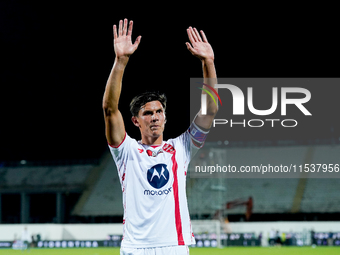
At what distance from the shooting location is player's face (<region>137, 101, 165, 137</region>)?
163 inches

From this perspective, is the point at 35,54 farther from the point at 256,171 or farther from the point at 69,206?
the point at 256,171

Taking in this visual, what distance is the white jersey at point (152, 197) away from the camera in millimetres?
4027

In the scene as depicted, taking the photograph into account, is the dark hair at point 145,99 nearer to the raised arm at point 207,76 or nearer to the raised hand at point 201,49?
the raised arm at point 207,76

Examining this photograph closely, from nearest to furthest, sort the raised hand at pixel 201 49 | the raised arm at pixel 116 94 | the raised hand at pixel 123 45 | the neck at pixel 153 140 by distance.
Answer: the raised arm at pixel 116 94 → the raised hand at pixel 123 45 → the neck at pixel 153 140 → the raised hand at pixel 201 49

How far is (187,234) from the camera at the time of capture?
411 cm

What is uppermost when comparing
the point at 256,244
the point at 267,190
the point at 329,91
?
the point at 329,91

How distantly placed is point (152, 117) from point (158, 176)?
482 mm

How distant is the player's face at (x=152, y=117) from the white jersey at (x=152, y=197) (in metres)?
0.17

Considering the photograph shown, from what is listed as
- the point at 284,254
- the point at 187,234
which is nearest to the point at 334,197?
the point at 284,254

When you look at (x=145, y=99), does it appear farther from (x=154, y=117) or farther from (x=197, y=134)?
(x=197, y=134)

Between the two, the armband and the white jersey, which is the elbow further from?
the armband

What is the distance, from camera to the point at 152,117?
13.6 ft

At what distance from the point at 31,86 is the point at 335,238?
60.3 ft

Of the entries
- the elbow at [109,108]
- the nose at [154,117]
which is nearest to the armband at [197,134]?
the nose at [154,117]
